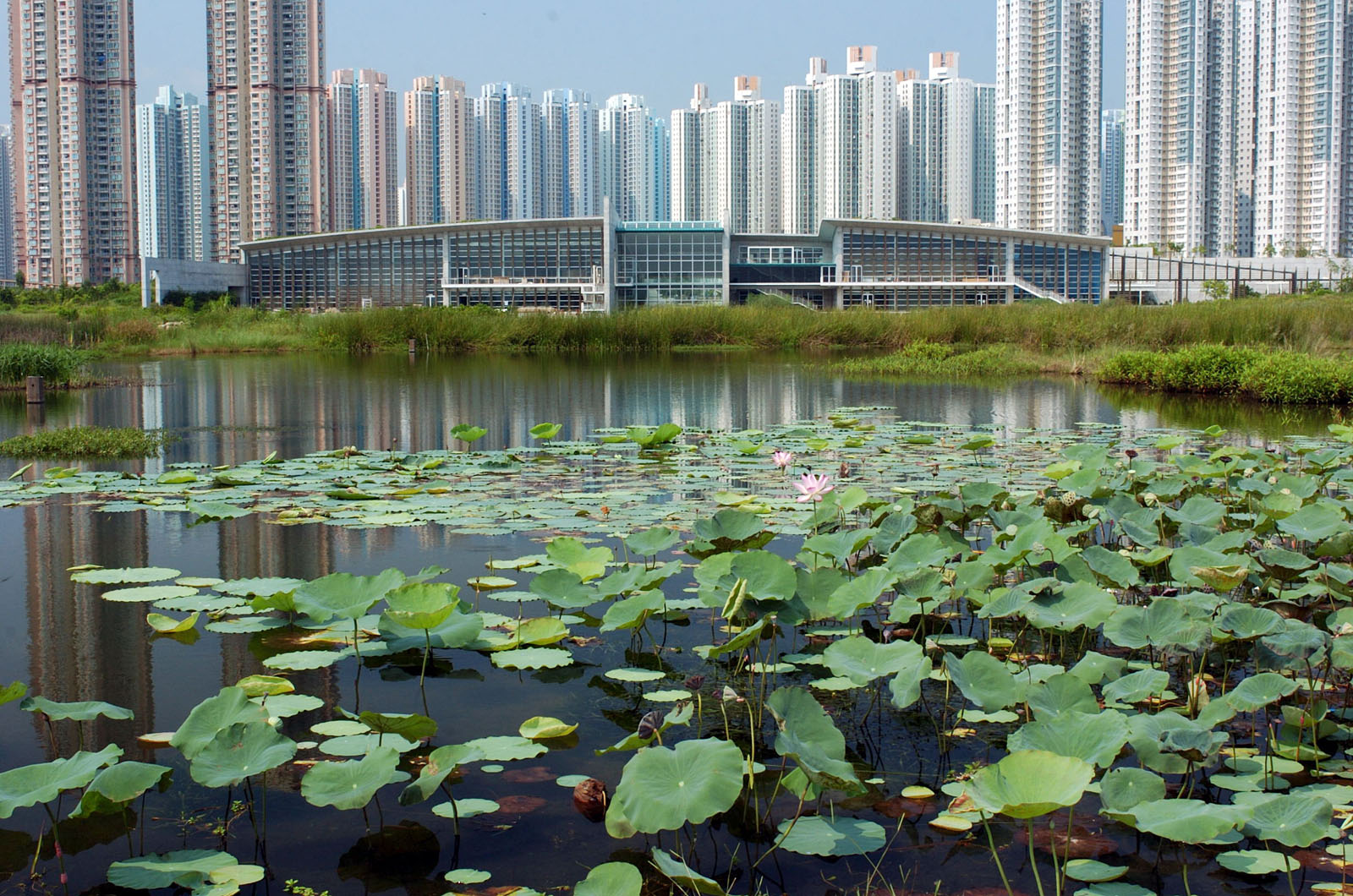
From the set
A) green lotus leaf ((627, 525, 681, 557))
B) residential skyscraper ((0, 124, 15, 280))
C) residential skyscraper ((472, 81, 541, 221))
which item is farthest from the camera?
residential skyscraper ((0, 124, 15, 280))

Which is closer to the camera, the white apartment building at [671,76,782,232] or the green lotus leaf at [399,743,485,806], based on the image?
the green lotus leaf at [399,743,485,806]

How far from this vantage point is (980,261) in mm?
48375

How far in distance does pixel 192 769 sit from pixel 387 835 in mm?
337

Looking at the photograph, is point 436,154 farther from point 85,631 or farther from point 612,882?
point 612,882

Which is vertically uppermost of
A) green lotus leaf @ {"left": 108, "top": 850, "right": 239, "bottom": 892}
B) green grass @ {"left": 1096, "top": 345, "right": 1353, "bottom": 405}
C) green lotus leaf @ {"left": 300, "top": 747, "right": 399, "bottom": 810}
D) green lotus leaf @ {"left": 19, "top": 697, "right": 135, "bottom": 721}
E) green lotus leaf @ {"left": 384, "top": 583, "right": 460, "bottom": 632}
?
green grass @ {"left": 1096, "top": 345, "right": 1353, "bottom": 405}

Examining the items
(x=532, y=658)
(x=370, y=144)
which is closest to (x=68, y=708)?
(x=532, y=658)

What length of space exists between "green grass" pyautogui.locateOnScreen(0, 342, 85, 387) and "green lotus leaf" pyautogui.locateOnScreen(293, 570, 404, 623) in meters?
11.0

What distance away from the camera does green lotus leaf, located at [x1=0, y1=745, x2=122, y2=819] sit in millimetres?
1682

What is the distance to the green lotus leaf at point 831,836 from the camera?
1.82 m

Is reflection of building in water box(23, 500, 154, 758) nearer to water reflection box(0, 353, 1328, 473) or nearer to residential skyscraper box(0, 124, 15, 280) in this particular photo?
water reflection box(0, 353, 1328, 473)

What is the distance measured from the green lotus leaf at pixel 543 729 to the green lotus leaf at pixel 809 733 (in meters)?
0.58

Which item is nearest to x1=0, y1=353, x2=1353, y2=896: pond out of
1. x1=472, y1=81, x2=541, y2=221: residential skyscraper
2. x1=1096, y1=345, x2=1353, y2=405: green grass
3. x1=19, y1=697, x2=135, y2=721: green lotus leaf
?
x1=19, y1=697, x2=135, y2=721: green lotus leaf

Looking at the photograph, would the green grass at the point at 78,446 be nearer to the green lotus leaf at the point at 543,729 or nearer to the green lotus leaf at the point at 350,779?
the green lotus leaf at the point at 543,729

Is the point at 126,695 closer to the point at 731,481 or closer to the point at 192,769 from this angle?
the point at 192,769
